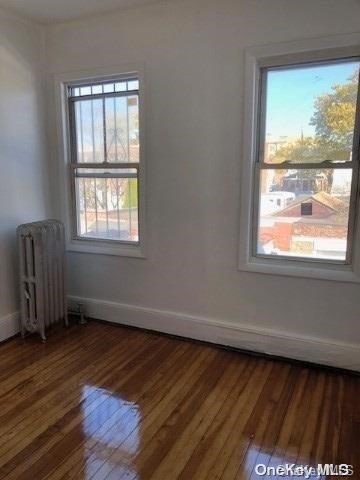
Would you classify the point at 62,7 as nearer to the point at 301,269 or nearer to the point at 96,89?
the point at 96,89

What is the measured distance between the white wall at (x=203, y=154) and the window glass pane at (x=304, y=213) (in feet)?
0.70

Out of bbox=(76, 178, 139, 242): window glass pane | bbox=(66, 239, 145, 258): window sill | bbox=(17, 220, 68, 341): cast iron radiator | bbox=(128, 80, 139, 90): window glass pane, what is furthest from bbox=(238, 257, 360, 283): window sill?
bbox=(128, 80, 139, 90): window glass pane

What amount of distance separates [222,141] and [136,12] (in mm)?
1241

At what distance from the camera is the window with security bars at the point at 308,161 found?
2457mm

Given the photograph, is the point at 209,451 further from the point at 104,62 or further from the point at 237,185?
the point at 104,62

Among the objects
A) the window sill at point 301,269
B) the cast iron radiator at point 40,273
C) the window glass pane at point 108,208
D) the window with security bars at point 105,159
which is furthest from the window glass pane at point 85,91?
the window sill at point 301,269

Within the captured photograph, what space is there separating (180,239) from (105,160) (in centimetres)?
103

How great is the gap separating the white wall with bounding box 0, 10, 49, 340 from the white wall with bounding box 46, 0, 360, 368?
248mm

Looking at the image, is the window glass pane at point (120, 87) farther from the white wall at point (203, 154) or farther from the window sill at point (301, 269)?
the window sill at point (301, 269)

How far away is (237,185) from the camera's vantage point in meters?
2.75

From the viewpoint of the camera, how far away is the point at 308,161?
2.57 metres

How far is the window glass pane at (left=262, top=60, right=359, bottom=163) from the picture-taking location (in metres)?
2.43

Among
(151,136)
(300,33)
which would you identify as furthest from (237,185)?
(300,33)

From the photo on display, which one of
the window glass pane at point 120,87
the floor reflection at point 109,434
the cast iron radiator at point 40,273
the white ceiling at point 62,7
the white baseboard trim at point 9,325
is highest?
the white ceiling at point 62,7
